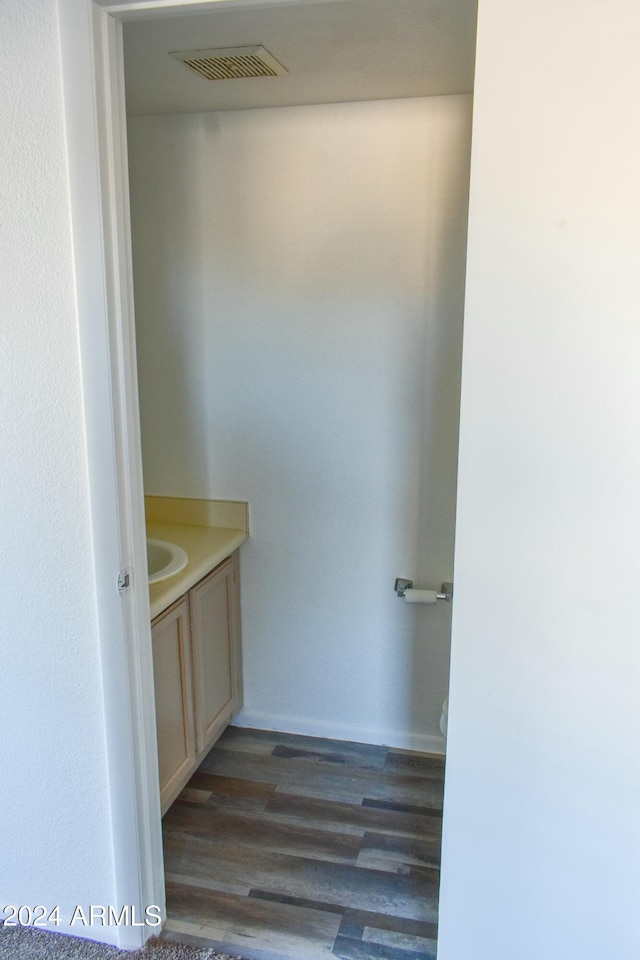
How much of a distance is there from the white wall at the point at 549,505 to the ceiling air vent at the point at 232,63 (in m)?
0.84

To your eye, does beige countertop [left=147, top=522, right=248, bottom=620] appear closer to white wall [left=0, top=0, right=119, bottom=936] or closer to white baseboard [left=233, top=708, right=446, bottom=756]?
white wall [left=0, top=0, right=119, bottom=936]

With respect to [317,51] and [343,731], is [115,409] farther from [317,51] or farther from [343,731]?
[343,731]

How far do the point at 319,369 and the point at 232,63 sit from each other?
37.3 inches

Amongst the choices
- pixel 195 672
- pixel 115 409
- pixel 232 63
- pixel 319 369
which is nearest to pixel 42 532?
pixel 115 409

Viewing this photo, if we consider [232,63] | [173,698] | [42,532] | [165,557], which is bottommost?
[173,698]

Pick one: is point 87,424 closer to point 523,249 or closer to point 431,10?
point 523,249

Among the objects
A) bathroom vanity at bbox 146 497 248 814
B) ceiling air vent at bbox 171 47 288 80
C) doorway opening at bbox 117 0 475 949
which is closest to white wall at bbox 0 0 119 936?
bathroom vanity at bbox 146 497 248 814

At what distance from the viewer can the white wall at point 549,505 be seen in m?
1.19

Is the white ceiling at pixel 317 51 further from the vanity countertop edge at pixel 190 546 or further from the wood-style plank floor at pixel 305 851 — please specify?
the wood-style plank floor at pixel 305 851

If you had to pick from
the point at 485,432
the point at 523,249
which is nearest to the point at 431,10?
the point at 523,249

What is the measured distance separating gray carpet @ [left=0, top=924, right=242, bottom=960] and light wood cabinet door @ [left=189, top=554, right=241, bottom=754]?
2.10 ft

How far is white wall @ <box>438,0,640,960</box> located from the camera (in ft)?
3.91

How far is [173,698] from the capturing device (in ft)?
7.18

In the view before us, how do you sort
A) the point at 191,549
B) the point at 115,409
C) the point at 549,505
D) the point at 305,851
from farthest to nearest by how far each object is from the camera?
the point at 191,549 < the point at 305,851 < the point at 115,409 < the point at 549,505
